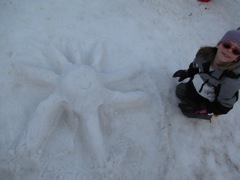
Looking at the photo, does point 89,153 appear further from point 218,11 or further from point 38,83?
point 218,11

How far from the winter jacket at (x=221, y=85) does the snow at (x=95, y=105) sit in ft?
1.01

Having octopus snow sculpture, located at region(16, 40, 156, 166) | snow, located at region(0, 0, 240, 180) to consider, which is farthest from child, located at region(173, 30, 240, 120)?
octopus snow sculpture, located at region(16, 40, 156, 166)

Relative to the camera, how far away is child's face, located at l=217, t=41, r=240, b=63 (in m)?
1.43

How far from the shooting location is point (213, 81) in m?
1.55

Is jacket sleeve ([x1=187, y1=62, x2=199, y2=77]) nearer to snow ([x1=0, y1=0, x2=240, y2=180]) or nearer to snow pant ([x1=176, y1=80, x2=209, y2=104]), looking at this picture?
snow pant ([x1=176, y1=80, x2=209, y2=104])

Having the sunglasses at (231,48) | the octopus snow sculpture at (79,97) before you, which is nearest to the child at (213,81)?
the sunglasses at (231,48)

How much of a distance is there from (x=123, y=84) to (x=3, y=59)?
30.4 inches

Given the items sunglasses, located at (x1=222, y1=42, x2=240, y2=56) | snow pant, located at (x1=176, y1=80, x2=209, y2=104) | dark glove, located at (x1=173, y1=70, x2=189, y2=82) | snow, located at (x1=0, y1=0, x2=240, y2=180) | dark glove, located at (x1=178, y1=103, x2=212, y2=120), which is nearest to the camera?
sunglasses, located at (x1=222, y1=42, x2=240, y2=56)

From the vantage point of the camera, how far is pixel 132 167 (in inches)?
62.3

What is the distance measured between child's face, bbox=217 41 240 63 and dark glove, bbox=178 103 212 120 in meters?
0.30

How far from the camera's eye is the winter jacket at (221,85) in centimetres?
147

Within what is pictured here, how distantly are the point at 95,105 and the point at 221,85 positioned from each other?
69 centimetres

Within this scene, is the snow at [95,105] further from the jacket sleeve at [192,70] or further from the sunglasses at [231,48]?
the sunglasses at [231,48]

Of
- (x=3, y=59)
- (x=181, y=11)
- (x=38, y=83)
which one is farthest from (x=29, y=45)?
(x=181, y=11)
